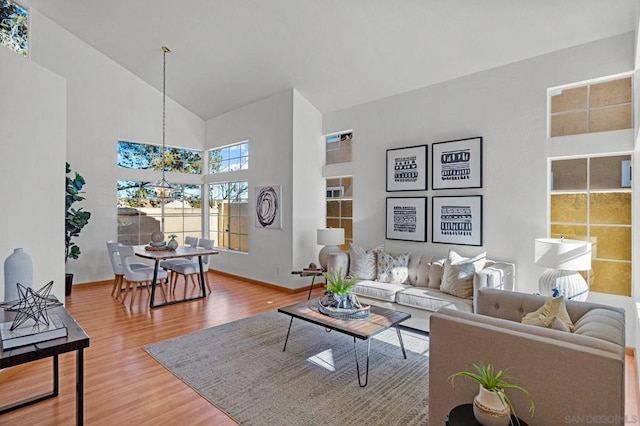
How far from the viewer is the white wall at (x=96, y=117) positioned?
19.2 ft

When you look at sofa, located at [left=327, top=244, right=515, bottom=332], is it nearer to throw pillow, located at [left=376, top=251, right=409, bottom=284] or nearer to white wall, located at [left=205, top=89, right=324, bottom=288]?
throw pillow, located at [left=376, top=251, right=409, bottom=284]

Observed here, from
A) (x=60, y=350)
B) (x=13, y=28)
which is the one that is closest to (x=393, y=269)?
(x=60, y=350)

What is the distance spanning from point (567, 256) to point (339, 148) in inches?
155

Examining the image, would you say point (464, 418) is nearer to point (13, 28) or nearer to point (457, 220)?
point (457, 220)

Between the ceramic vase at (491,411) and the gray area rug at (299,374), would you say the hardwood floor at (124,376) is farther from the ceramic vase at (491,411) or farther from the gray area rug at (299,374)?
the ceramic vase at (491,411)

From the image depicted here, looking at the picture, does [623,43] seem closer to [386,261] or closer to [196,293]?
[386,261]

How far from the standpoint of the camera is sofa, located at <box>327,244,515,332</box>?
3732 millimetres

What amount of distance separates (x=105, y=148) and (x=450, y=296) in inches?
257

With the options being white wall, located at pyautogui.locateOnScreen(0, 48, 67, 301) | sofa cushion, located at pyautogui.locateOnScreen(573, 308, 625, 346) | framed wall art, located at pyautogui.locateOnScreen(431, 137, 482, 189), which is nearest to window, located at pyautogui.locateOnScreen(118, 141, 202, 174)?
white wall, located at pyautogui.locateOnScreen(0, 48, 67, 301)

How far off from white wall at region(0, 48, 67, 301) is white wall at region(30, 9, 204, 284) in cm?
266

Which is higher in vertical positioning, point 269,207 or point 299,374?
point 269,207

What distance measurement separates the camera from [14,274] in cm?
228

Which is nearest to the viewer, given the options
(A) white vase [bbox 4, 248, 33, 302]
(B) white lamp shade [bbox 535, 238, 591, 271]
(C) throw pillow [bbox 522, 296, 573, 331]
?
(C) throw pillow [bbox 522, 296, 573, 331]

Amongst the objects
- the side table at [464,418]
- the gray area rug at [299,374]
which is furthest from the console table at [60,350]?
the side table at [464,418]
